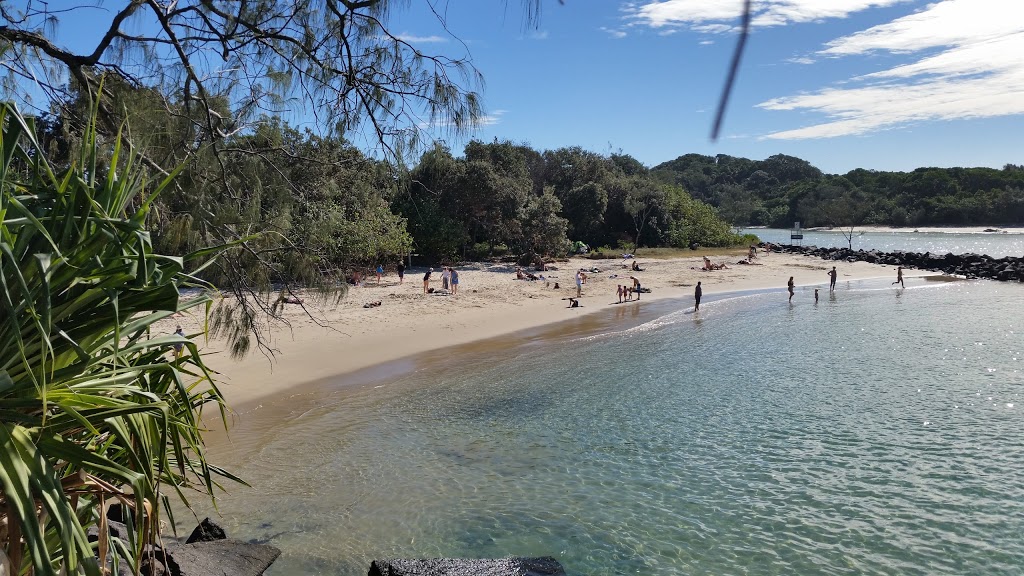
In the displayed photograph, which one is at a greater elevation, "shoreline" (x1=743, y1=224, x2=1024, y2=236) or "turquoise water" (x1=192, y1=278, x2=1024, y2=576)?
"shoreline" (x1=743, y1=224, x2=1024, y2=236)

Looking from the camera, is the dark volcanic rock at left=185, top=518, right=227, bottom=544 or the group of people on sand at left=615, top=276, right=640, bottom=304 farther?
the group of people on sand at left=615, top=276, right=640, bottom=304

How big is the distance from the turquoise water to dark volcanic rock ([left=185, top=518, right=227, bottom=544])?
0.72 m

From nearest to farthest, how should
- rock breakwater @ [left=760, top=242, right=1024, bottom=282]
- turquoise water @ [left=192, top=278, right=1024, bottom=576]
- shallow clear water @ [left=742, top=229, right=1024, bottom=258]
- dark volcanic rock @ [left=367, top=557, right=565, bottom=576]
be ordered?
dark volcanic rock @ [left=367, top=557, right=565, bottom=576] < turquoise water @ [left=192, top=278, right=1024, bottom=576] < rock breakwater @ [left=760, top=242, right=1024, bottom=282] < shallow clear water @ [left=742, top=229, right=1024, bottom=258]

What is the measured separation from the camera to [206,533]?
22.0 feet

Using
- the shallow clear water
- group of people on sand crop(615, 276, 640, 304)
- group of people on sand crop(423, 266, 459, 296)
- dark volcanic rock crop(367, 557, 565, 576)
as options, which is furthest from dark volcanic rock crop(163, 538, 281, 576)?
the shallow clear water

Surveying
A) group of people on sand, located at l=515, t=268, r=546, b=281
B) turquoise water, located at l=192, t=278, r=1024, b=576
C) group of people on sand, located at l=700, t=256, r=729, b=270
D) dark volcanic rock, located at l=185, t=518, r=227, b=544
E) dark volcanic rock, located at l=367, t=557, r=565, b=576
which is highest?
group of people on sand, located at l=515, t=268, r=546, b=281

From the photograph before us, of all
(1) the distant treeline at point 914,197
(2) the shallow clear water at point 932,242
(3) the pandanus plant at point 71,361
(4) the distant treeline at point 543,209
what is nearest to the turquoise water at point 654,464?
(3) the pandanus plant at point 71,361

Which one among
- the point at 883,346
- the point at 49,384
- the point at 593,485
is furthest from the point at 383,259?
the point at 49,384

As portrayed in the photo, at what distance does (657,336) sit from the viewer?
21.1 m

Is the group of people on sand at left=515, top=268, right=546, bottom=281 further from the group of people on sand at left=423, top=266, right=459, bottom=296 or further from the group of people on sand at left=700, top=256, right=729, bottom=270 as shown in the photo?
the group of people on sand at left=700, top=256, right=729, bottom=270

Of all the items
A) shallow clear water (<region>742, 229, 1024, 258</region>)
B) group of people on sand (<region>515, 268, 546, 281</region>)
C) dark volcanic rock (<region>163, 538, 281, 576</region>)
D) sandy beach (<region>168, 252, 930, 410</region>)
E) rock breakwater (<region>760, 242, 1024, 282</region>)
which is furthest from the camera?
shallow clear water (<region>742, 229, 1024, 258</region>)

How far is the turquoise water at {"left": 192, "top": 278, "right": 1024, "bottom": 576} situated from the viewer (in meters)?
7.91

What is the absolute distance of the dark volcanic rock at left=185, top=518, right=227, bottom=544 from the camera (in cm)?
670

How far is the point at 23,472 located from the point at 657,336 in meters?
19.7
